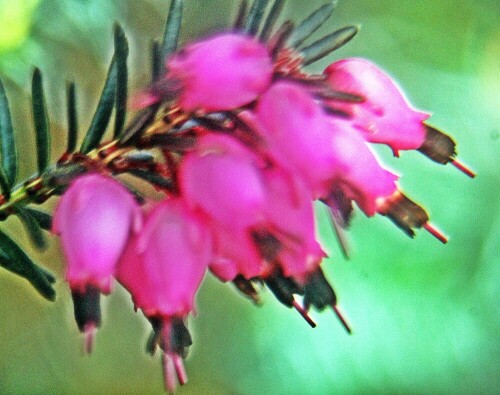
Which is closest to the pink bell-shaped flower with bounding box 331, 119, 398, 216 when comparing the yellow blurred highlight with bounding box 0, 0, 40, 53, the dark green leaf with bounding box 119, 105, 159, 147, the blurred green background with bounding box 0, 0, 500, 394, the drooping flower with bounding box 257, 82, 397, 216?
the drooping flower with bounding box 257, 82, 397, 216

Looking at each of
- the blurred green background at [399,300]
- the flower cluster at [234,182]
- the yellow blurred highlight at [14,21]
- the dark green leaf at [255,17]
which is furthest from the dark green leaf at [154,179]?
the blurred green background at [399,300]

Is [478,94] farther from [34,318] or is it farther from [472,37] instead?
[34,318]

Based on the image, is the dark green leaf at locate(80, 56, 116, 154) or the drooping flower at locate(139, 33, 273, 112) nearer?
the drooping flower at locate(139, 33, 273, 112)

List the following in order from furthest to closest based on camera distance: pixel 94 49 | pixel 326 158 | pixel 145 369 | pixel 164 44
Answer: pixel 145 369
pixel 94 49
pixel 164 44
pixel 326 158

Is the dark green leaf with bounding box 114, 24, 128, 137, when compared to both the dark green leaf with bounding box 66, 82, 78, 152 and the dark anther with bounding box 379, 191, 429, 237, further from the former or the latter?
the dark anther with bounding box 379, 191, 429, 237

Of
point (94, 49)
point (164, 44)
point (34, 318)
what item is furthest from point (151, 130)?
point (34, 318)

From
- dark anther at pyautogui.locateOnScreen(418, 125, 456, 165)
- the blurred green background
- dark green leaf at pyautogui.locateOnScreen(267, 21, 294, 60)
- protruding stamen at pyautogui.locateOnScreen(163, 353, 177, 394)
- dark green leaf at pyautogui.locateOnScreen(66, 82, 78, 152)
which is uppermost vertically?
dark green leaf at pyautogui.locateOnScreen(267, 21, 294, 60)
